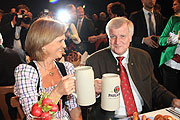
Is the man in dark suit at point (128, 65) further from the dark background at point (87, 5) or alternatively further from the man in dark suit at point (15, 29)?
the dark background at point (87, 5)

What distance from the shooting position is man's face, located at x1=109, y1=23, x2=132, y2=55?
5.01 ft

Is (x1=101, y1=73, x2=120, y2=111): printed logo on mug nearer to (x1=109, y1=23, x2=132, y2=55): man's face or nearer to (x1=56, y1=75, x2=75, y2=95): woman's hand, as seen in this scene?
(x1=56, y1=75, x2=75, y2=95): woman's hand

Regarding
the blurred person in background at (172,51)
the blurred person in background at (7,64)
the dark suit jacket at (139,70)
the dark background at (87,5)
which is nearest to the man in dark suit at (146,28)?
the blurred person in background at (172,51)

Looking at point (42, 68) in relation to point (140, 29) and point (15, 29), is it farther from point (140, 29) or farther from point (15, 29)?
point (15, 29)

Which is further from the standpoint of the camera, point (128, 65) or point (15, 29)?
point (15, 29)

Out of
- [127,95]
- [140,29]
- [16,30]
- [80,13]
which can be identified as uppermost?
[80,13]

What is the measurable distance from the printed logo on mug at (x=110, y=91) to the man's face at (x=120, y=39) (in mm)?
651

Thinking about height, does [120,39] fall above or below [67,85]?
above

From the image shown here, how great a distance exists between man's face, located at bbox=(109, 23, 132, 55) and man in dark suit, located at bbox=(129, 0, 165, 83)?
1.29 metres

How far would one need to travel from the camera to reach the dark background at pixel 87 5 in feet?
20.4

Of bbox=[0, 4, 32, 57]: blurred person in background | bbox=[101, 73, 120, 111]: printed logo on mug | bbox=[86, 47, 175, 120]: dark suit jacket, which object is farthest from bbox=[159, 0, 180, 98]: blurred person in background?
bbox=[0, 4, 32, 57]: blurred person in background

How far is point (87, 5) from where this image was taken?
8031mm

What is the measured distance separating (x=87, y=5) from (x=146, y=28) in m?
5.70

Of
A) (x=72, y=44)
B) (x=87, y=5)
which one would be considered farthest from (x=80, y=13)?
(x=87, y=5)
